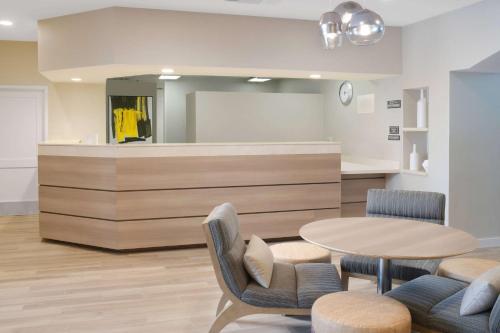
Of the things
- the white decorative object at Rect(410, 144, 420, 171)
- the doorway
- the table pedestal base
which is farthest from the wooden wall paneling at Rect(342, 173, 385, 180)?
the doorway

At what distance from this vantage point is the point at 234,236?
3439 mm

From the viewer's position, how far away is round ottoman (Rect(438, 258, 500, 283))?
3398mm

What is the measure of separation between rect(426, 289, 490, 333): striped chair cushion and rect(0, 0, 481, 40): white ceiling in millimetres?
3563

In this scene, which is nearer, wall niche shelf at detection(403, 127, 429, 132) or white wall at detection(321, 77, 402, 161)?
wall niche shelf at detection(403, 127, 429, 132)

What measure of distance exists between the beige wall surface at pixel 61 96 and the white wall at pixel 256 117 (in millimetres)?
1567

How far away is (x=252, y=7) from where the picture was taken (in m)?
5.71

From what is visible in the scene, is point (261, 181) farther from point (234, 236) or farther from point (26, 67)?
point (26, 67)

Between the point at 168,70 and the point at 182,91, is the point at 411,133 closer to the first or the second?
the point at 168,70

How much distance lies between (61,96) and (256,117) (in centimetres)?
324

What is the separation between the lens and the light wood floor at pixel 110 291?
3678mm

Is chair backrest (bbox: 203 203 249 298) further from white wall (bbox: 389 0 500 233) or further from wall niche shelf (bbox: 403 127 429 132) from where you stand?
wall niche shelf (bbox: 403 127 429 132)

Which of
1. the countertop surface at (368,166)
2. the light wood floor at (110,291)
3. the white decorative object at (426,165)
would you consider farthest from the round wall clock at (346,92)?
the light wood floor at (110,291)

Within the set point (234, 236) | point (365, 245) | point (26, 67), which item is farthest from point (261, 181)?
point (26, 67)

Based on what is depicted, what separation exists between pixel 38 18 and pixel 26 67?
226 centimetres
